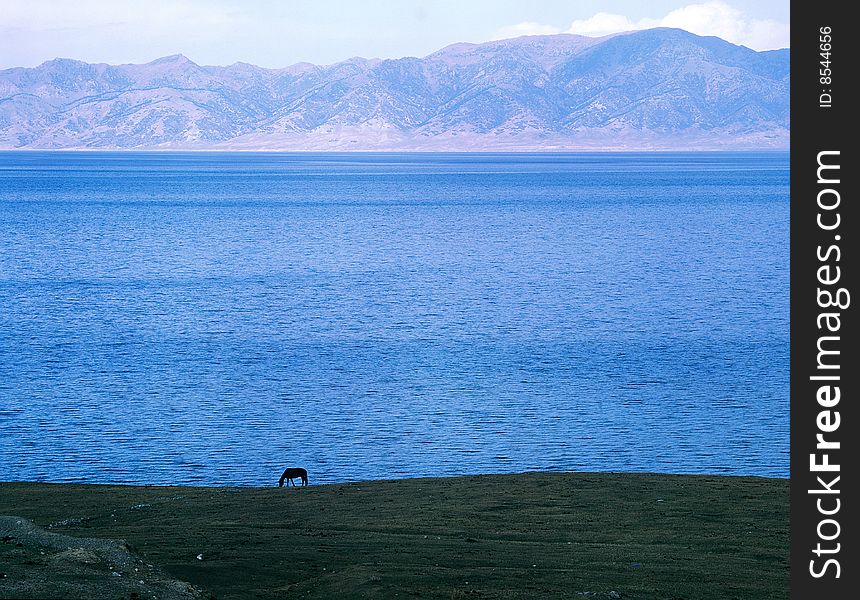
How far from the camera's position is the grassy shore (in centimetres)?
1956

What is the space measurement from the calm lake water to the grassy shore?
8.46 m

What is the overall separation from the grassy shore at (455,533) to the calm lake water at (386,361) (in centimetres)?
846

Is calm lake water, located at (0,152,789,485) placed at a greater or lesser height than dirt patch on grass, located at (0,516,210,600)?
lesser

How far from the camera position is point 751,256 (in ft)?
401

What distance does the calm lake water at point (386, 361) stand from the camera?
4319 centimetres

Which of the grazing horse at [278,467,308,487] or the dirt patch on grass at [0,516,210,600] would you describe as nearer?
the dirt patch on grass at [0,516,210,600]
